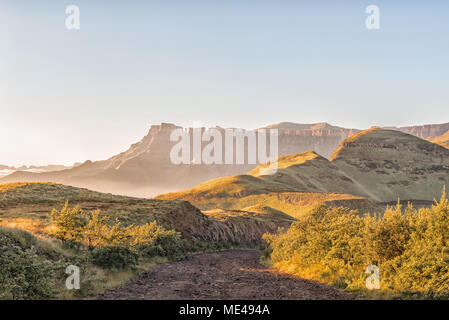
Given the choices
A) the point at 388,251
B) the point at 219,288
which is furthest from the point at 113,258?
the point at 388,251

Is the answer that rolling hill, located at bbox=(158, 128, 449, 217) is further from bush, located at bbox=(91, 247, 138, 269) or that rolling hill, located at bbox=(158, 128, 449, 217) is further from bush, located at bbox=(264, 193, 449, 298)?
bush, located at bbox=(91, 247, 138, 269)

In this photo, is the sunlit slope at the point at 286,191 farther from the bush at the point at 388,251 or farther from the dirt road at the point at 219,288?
the dirt road at the point at 219,288

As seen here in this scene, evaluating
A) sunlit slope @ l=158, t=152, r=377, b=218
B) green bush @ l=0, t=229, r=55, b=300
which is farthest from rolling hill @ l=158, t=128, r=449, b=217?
green bush @ l=0, t=229, r=55, b=300

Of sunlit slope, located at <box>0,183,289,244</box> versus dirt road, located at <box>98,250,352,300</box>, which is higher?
dirt road, located at <box>98,250,352,300</box>

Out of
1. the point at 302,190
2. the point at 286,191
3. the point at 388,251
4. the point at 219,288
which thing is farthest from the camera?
the point at 302,190

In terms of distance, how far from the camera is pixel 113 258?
18.7 meters

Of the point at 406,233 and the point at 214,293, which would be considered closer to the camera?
the point at 214,293

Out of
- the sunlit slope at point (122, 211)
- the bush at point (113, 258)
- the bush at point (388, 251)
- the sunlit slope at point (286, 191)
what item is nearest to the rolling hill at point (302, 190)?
the sunlit slope at point (286, 191)

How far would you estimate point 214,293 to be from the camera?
13.6 meters

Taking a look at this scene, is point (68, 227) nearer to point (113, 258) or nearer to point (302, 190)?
point (113, 258)

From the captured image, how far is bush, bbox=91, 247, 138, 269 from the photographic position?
1828cm

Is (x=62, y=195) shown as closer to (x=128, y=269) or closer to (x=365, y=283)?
(x=128, y=269)
